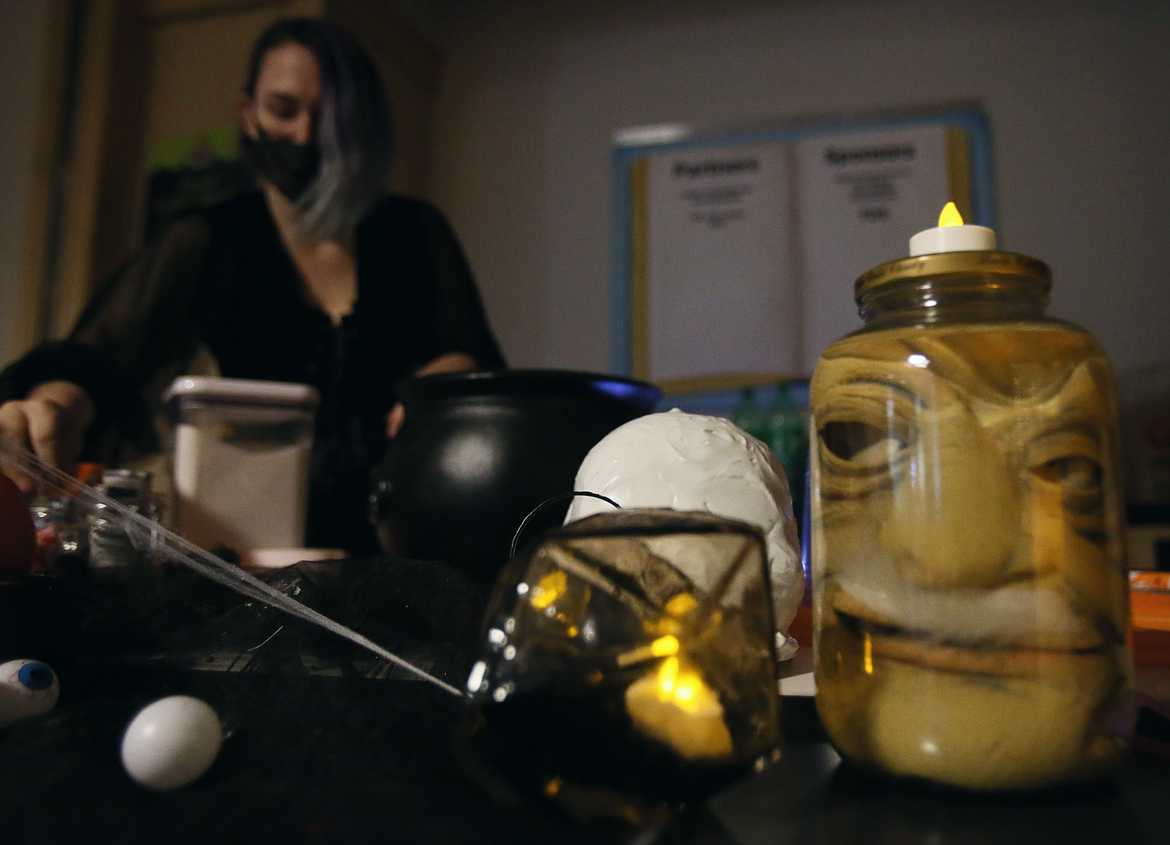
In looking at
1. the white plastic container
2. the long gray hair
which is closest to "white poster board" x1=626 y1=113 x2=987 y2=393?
the long gray hair

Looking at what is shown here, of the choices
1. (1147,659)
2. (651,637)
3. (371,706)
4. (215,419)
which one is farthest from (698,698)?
(215,419)

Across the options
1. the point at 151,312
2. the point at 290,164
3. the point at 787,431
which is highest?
the point at 290,164

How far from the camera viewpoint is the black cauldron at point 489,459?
0.51 metres

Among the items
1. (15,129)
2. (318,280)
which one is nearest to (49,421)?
(318,280)

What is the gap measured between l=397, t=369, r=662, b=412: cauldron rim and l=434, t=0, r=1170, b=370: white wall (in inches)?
55.0

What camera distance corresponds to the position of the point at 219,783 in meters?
0.26

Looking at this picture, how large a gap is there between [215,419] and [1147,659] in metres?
0.74

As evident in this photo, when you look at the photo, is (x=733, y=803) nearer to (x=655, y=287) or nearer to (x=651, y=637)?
(x=651, y=637)

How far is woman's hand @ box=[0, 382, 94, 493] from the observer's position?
76 centimetres

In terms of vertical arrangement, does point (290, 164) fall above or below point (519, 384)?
above

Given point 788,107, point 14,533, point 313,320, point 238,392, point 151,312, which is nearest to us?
point 14,533

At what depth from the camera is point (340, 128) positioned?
1663mm

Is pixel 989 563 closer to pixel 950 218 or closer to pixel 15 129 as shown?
pixel 950 218

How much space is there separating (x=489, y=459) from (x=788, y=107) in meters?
1.70
